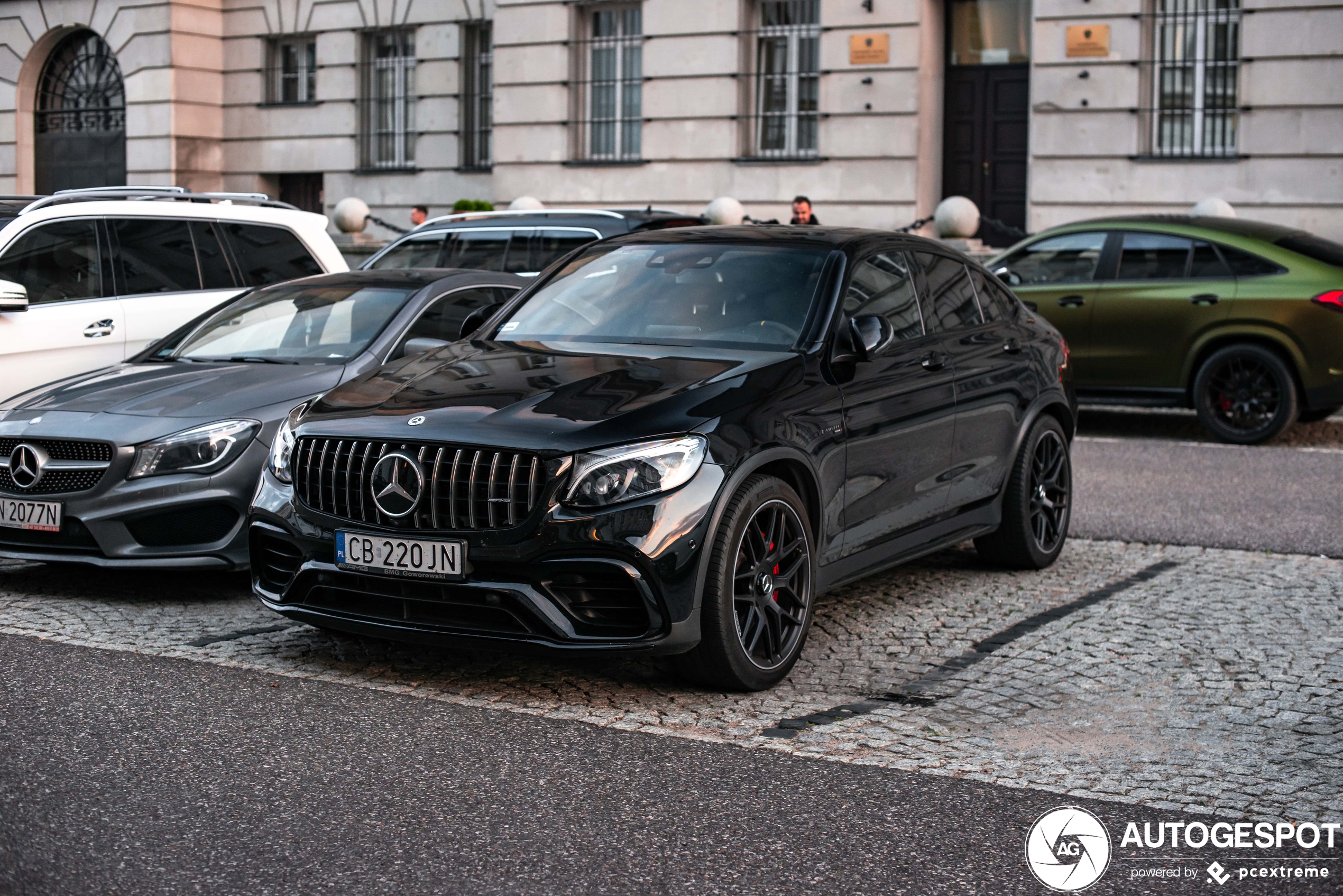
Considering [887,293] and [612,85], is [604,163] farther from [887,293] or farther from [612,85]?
[887,293]

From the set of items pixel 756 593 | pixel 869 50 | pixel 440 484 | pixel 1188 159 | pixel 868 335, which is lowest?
Result: pixel 756 593

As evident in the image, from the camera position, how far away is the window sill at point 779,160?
22.5 metres

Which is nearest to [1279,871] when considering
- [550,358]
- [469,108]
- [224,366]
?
[550,358]

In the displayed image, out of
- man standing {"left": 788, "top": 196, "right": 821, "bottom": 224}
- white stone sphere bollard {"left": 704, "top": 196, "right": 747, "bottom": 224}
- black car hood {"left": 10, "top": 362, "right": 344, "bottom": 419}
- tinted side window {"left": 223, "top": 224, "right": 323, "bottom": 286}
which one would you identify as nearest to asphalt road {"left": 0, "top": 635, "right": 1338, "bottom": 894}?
black car hood {"left": 10, "top": 362, "right": 344, "bottom": 419}

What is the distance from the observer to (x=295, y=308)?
8.14m

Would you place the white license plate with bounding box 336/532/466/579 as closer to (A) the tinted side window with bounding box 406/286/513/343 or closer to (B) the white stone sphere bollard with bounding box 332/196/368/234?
(A) the tinted side window with bounding box 406/286/513/343

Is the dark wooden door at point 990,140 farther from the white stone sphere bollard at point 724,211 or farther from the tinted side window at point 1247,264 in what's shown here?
the tinted side window at point 1247,264

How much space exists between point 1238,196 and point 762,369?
1607cm

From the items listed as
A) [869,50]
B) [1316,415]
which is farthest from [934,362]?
[869,50]

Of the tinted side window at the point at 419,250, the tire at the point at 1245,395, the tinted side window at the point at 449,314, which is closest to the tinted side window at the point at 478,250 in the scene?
the tinted side window at the point at 419,250

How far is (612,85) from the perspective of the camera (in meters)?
24.4

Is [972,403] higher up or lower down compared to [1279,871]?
higher up

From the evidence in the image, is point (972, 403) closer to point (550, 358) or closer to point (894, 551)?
point (894, 551)

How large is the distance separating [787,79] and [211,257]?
14632 mm
